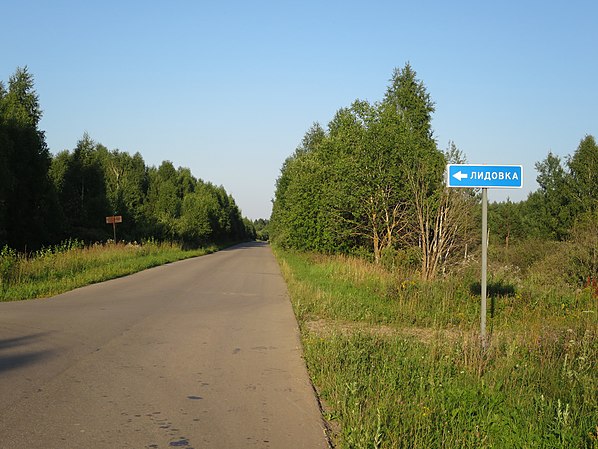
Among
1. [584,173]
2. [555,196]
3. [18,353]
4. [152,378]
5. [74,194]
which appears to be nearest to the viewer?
[152,378]

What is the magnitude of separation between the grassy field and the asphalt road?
45cm

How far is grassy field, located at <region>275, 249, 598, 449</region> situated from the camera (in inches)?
181

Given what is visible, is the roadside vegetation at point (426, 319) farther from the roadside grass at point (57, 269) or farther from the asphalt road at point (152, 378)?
the roadside grass at point (57, 269)

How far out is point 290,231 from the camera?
108ft

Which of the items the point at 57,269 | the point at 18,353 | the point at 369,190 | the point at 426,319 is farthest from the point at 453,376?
the point at 369,190

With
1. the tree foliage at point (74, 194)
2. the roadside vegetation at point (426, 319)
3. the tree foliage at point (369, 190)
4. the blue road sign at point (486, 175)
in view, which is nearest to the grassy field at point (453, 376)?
the roadside vegetation at point (426, 319)

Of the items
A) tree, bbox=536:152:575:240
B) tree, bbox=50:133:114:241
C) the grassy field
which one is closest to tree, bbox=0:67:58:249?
tree, bbox=50:133:114:241

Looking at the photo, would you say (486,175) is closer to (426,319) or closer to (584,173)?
(426,319)

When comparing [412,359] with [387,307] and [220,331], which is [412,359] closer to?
[220,331]

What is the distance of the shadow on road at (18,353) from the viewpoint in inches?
277

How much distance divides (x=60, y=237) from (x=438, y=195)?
→ 105 feet

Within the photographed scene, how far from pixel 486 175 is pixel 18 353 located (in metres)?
7.28

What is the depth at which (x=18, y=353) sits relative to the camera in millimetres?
7680

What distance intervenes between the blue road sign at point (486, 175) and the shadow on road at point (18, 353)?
252 inches
